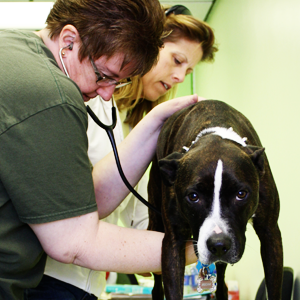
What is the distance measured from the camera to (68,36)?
3.55 feet

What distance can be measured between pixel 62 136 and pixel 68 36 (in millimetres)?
352

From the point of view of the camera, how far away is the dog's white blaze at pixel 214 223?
3.10ft

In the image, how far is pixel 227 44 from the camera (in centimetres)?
311

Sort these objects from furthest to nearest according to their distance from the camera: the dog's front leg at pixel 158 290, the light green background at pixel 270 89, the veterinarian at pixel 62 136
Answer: the light green background at pixel 270 89 < the dog's front leg at pixel 158 290 < the veterinarian at pixel 62 136

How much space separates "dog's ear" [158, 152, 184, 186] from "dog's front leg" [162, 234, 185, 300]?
19 centimetres

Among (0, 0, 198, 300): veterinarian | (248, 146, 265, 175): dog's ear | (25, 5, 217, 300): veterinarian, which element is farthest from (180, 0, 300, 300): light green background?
(0, 0, 198, 300): veterinarian

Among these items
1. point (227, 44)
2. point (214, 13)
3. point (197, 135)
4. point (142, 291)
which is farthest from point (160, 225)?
point (214, 13)

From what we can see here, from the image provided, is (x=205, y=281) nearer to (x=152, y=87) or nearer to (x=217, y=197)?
(x=217, y=197)

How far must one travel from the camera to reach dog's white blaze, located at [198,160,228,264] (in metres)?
0.95

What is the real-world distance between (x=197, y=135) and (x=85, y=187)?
0.40 meters

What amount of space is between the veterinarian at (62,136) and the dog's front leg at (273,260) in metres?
0.22

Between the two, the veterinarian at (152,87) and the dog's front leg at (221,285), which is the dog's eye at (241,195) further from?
the veterinarian at (152,87)

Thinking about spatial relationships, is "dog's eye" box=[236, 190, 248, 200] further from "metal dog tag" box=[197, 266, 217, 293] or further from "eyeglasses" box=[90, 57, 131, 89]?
"eyeglasses" box=[90, 57, 131, 89]

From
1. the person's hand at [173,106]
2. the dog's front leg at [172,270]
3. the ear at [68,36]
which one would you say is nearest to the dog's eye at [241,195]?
the dog's front leg at [172,270]
